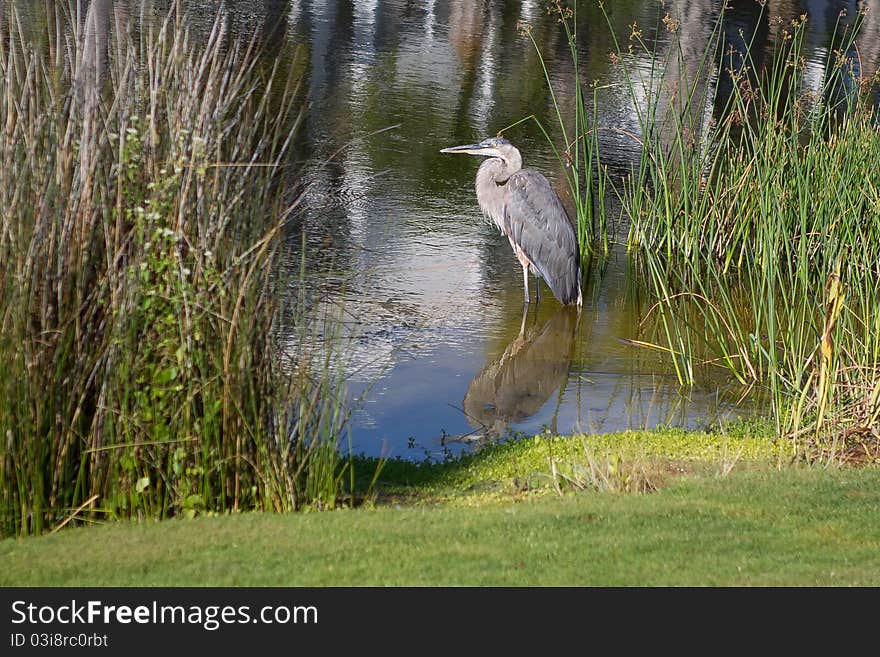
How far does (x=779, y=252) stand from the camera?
9.09 metres

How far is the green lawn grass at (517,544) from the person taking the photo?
4145 mm

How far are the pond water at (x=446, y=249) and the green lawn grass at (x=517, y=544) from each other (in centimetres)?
132

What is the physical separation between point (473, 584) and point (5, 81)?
8.94ft

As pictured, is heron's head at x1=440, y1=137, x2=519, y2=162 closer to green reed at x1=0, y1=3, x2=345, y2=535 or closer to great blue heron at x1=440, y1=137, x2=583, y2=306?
great blue heron at x1=440, y1=137, x2=583, y2=306

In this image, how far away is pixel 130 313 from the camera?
4.85 meters

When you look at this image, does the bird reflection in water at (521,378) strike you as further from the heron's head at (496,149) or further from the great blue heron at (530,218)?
the heron's head at (496,149)

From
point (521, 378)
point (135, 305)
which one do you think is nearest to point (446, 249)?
point (521, 378)

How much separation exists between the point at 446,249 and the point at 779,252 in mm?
2738

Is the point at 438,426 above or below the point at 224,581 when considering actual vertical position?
below

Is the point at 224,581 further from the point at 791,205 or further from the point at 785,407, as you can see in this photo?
the point at 791,205

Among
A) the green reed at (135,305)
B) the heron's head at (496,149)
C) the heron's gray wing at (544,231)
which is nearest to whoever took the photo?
the green reed at (135,305)

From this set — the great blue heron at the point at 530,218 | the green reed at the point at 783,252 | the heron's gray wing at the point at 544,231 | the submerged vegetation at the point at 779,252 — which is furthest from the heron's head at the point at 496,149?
the green reed at the point at 783,252

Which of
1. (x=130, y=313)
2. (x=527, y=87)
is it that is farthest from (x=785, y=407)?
(x=527, y=87)

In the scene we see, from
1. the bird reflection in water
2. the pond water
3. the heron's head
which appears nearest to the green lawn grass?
the pond water
